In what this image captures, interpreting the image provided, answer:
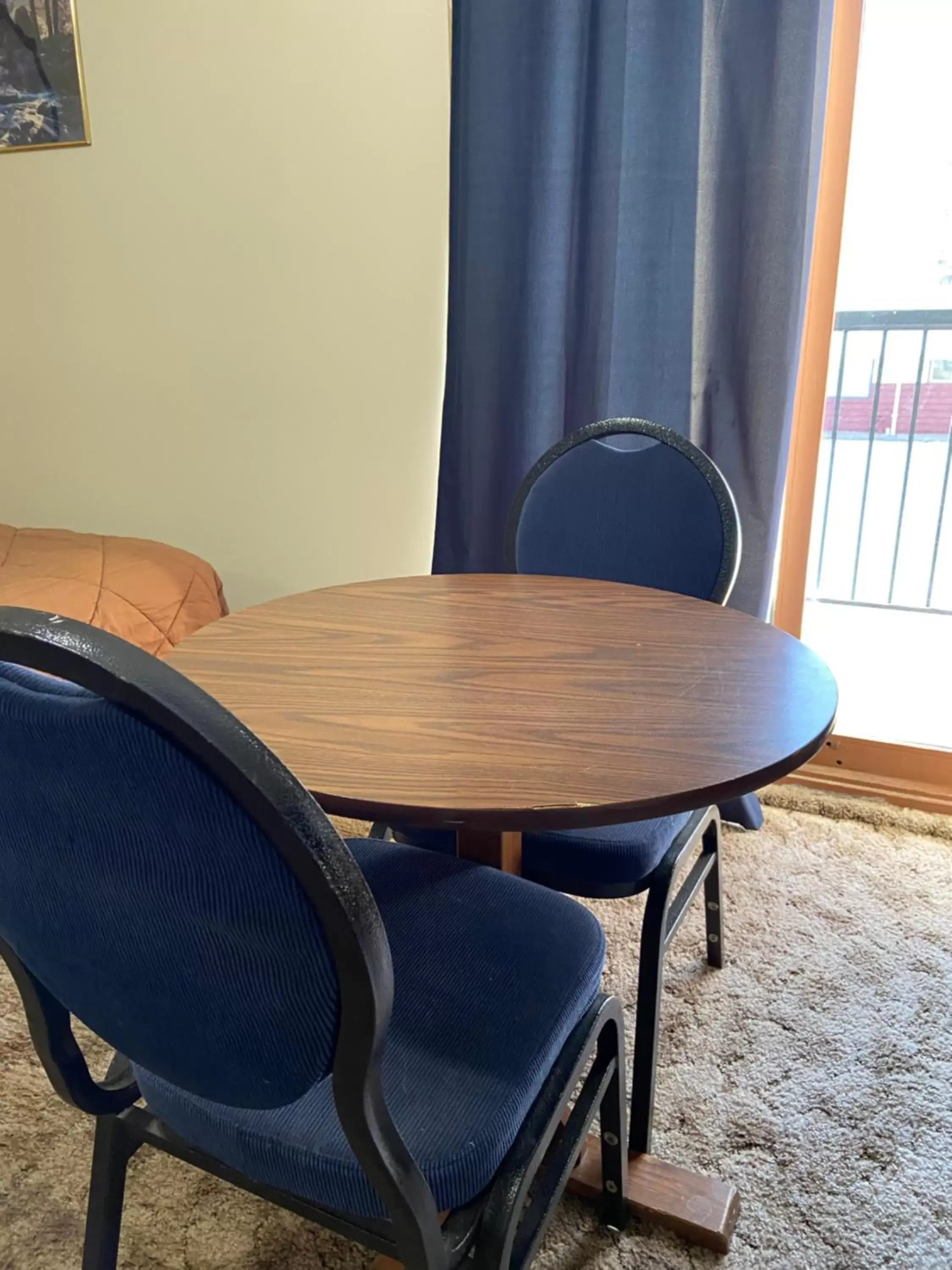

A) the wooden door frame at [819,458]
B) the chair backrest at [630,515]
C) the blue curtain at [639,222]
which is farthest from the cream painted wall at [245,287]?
the wooden door frame at [819,458]

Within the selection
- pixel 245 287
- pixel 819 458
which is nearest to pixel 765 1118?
pixel 819 458

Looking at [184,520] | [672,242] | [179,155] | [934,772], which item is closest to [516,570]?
[672,242]

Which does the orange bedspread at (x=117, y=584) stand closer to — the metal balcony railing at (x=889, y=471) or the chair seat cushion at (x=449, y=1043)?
the chair seat cushion at (x=449, y=1043)

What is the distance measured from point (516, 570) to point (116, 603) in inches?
42.3

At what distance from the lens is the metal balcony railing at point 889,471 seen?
9.92 ft

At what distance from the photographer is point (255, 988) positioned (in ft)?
1.93

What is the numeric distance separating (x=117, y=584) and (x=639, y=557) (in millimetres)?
1370

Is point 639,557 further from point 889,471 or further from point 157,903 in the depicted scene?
point 889,471

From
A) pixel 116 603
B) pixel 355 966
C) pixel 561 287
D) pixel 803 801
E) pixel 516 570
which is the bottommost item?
pixel 803 801

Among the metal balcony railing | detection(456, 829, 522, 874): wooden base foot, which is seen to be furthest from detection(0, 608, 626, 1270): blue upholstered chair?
the metal balcony railing

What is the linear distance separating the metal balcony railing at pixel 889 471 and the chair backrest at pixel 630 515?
1.51 meters

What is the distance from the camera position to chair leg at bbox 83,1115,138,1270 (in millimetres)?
869

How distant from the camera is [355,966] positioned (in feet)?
1.84

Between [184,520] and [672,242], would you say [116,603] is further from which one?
[672,242]
